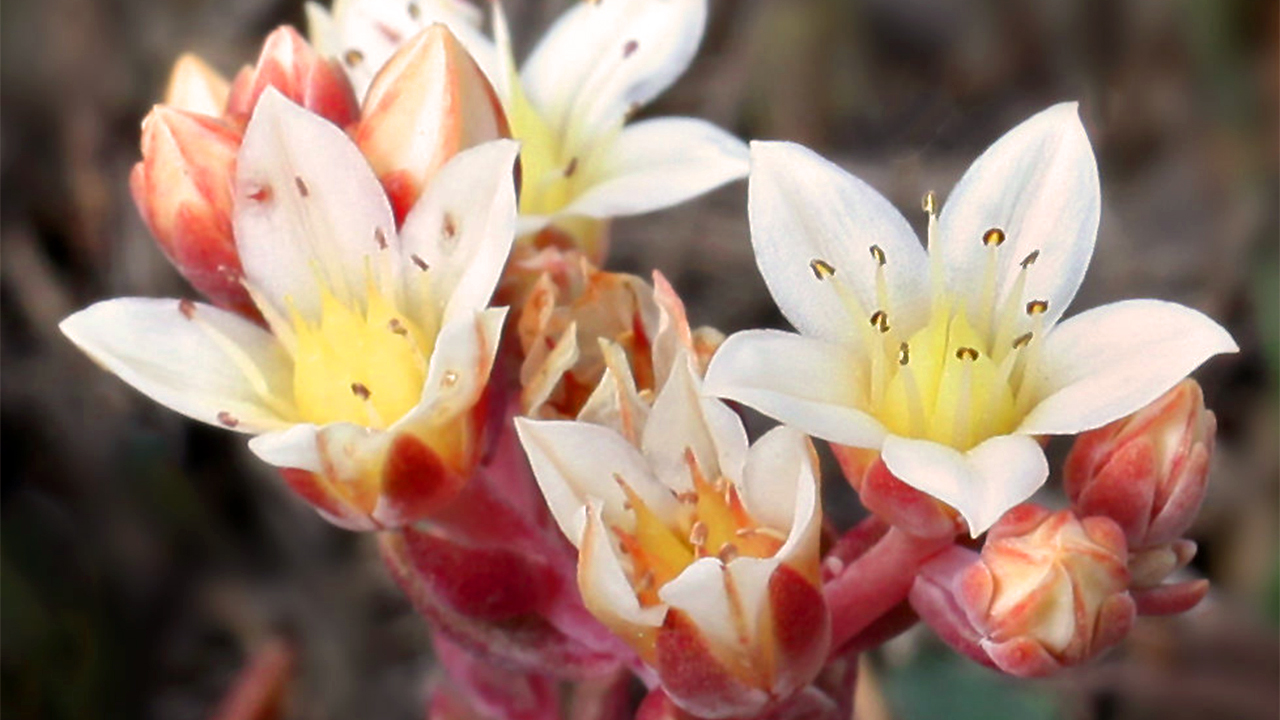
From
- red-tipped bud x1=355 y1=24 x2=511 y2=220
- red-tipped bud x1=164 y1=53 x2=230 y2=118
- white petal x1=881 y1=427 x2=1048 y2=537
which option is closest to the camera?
white petal x1=881 y1=427 x2=1048 y2=537

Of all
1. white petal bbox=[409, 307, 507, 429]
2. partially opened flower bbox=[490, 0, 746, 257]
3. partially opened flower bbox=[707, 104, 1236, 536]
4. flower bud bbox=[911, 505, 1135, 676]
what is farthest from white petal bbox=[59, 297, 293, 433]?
flower bud bbox=[911, 505, 1135, 676]

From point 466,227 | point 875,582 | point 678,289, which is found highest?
point 466,227

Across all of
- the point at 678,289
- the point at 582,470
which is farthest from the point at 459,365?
the point at 678,289

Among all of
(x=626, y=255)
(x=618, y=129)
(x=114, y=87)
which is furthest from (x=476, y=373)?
(x=114, y=87)

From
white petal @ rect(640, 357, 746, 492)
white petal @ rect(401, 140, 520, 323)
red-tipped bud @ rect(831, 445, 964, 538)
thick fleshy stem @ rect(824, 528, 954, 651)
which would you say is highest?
white petal @ rect(401, 140, 520, 323)

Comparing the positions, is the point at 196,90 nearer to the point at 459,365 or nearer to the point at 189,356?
the point at 189,356

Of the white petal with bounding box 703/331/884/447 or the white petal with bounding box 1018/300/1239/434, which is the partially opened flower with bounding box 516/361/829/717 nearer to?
the white petal with bounding box 703/331/884/447

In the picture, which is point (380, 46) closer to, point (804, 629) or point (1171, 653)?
point (804, 629)

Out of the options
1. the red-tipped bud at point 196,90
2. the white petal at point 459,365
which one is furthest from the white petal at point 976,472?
the red-tipped bud at point 196,90
